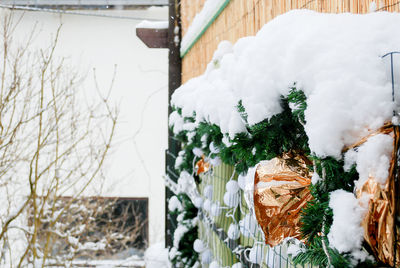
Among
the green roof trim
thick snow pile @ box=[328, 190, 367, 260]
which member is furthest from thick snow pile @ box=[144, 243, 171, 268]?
thick snow pile @ box=[328, 190, 367, 260]

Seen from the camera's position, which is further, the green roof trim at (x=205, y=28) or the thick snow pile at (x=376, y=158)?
the green roof trim at (x=205, y=28)

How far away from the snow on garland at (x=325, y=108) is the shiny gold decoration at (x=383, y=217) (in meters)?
0.02

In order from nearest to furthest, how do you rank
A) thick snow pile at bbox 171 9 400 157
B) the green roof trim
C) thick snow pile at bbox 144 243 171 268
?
1. thick snow pile at bbox 171 9 400 157
2. the green roof trim
3. thick snow pile at bbox 144 243 171 268

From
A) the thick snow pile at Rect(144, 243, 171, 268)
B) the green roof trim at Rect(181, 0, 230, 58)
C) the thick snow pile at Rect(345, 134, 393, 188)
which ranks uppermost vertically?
the green roof trim at Rect(181, 0, 230, 58)

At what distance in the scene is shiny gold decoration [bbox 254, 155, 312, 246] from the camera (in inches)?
45.3

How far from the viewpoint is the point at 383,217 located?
0.76 metres

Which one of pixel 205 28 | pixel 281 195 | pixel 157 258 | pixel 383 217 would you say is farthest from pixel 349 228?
pixel 157 258

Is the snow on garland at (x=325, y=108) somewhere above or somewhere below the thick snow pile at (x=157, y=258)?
above

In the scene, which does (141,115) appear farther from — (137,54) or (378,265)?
(378,265)

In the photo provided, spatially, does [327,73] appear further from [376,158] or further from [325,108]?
[376,158]

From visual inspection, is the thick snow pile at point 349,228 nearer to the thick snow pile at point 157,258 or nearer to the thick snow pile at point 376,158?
the thick snow pile at point 376,158

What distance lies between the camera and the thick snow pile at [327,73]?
2.91 ft

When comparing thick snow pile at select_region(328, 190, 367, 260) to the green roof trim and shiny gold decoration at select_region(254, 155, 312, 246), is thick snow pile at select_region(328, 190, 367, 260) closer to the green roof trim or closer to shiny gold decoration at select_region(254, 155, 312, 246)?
shiny gold decoration at select_region(254, 155, 312, 246)

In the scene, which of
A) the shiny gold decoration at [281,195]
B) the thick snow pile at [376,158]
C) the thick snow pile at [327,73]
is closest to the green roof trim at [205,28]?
the thick snow pile at [327,73]
